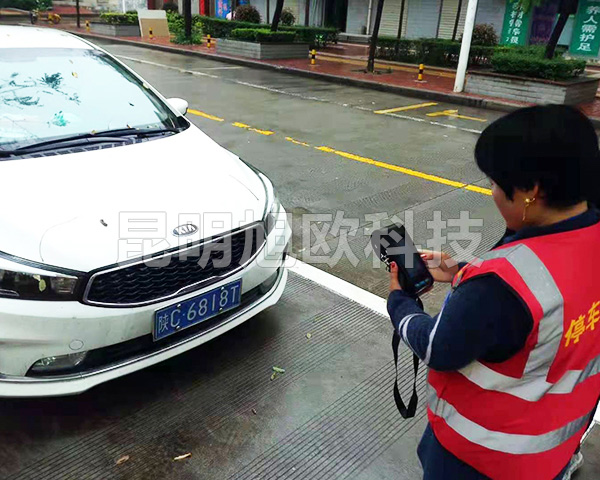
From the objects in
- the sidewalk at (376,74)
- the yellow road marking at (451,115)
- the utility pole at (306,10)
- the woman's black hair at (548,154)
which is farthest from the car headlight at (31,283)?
the utility pole at (306,10)

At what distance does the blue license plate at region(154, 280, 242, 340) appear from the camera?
7.84 ft

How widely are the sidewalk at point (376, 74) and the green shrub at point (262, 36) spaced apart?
737 millimetres

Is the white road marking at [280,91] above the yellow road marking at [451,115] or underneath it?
above

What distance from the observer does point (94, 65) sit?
379 cm

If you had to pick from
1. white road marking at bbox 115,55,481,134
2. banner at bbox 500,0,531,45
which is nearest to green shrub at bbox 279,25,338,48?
white road marking at bbox 115,55,481,134

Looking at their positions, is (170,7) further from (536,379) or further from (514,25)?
(536,379)

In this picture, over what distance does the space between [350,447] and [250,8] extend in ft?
71.1

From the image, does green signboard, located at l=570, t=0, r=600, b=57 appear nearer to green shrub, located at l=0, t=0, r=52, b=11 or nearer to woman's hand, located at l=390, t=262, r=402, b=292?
woman's hand, located at l=390, t=262, r=402, b=292

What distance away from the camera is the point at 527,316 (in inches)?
46.9

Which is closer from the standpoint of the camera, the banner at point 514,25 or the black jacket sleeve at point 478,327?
the black jacket sleeve at point 478,327

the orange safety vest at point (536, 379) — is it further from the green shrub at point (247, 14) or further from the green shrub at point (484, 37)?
the green shrub at point (247, 14)

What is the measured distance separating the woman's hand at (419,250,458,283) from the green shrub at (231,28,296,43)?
53.3 ft

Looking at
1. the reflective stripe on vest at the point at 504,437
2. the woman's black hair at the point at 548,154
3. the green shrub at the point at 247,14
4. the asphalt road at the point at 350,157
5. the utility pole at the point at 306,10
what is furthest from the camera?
the utility pole at the point at 306,10

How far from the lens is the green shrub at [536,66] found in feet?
36.4
